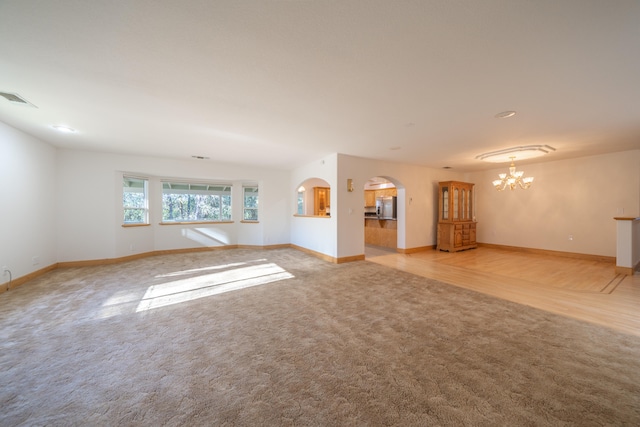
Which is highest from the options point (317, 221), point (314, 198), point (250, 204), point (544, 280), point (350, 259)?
point (314, 198)

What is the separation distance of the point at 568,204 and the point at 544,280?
11.8 feet

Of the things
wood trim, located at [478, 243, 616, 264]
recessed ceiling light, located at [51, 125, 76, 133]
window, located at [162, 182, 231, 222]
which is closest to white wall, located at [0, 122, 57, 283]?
recessed ceiling light, located at [51, 125, 76, 133]

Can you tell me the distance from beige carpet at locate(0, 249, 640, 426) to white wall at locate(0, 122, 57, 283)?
0.83 m

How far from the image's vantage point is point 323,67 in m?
2.16

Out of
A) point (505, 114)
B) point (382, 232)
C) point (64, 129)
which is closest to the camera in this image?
point (505, 114)

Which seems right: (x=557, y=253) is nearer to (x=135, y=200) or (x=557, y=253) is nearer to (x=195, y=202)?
(x=195, y=202)

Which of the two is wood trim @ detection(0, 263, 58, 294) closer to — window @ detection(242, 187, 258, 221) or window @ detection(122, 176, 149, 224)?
window @ detection(122, 176, 149, 224)

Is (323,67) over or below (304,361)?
over

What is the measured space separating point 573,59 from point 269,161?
5.68 metres

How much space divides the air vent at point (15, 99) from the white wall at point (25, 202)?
127cm

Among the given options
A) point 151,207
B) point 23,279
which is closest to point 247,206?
point 151,207

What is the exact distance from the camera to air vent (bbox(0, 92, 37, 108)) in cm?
270

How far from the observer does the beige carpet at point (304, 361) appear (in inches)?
57.7

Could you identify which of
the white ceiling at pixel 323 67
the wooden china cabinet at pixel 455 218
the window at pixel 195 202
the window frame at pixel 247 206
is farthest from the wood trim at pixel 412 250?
the window at pixel 195 202
